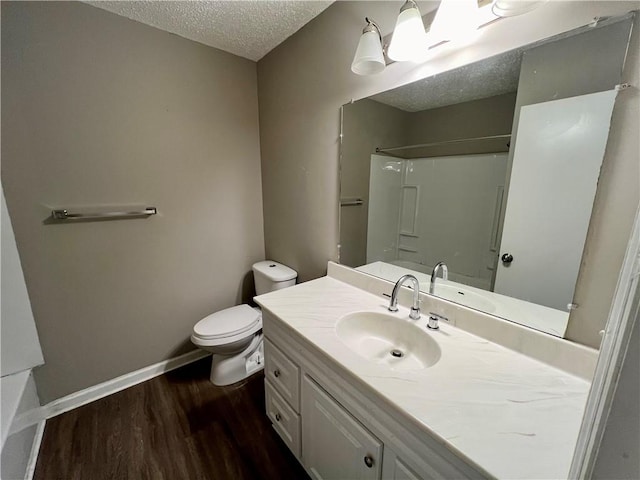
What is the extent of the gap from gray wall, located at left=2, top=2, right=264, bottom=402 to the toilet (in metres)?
0.32

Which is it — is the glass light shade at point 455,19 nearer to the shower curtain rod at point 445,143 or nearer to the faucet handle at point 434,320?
the shower curtain rod at point 445,143

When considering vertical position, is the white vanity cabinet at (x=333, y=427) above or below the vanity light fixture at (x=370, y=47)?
below

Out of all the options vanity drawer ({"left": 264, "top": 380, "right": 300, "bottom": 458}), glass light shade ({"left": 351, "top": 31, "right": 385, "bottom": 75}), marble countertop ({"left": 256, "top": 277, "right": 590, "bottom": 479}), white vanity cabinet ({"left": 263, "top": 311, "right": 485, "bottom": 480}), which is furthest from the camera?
vanity drawer ({"left": 264, "top": 380, "right": 300, "bottom": 458})

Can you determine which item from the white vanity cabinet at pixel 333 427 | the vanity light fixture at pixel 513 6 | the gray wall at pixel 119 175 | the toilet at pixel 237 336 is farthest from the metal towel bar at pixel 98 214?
the vanity light fixture at pixel 513 6

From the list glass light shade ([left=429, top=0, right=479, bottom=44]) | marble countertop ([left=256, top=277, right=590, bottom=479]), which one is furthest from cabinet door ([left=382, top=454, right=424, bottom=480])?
glass light shade ([left=429, top=0, right=479, bottom=44])

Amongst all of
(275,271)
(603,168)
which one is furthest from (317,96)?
(603,168)

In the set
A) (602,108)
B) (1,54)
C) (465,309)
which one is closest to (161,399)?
(465,309)

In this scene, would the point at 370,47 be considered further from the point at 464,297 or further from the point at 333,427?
the point at 333,427

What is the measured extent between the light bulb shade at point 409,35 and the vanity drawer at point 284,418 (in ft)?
5.25

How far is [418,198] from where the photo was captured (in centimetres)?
122

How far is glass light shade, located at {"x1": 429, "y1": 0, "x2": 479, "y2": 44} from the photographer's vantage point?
2.81 ft

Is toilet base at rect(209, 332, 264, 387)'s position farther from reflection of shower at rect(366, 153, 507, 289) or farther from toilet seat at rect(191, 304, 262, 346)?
reflection of shower at rect(366, 153, 507, 289)

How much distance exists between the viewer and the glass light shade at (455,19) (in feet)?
2.81

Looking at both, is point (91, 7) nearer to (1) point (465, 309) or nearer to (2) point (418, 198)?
(2) point (418, 198)
